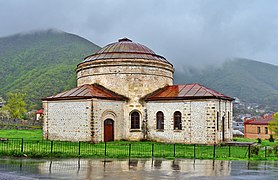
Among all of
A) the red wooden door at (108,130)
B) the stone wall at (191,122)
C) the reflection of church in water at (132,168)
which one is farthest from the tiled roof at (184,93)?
the reflection of church in water at (132,168)

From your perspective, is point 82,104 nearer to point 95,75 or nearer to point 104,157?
point 95,75

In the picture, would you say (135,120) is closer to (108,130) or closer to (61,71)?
(108,130)

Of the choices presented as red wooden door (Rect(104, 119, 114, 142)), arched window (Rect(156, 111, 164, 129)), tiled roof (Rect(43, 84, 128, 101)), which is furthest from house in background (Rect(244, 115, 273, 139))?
red wooden door (Rect(104, 119, 114, 142))

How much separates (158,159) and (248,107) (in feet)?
439

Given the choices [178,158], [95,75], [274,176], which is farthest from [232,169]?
[95,75]

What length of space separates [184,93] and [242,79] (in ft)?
444

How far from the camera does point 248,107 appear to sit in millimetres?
146250

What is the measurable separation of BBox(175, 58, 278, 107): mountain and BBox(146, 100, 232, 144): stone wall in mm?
116444

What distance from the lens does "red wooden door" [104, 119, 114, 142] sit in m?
30.6

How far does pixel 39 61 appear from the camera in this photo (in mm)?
105188

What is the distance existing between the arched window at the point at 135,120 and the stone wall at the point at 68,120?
17.0 ft

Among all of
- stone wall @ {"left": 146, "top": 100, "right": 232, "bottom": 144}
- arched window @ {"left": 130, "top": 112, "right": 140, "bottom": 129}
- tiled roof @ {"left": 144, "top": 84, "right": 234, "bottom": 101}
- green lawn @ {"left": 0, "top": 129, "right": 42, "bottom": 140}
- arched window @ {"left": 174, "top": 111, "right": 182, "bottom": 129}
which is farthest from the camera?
green lawn @ {"left": 0, "top": 129, "right": 42, "bottom": 140}

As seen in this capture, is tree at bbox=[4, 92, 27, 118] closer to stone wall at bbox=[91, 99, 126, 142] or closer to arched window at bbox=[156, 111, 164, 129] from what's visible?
stone wall at bbox=[91, 99, 126, 142]

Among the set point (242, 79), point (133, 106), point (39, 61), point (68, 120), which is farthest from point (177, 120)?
point (242, 79)
